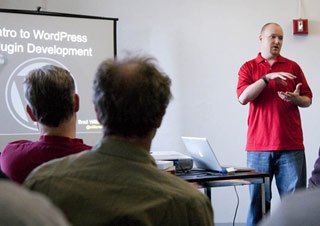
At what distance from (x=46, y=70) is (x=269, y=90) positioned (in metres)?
1.86

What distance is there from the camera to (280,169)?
3.08 meters

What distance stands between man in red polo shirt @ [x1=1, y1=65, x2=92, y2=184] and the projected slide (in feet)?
6.98

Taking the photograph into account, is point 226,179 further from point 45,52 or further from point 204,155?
point 45,52

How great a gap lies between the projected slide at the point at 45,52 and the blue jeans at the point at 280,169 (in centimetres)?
146

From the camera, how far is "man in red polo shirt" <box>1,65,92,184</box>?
1.56 metres

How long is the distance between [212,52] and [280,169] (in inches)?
62.1

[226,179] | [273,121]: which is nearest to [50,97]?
[226,179]

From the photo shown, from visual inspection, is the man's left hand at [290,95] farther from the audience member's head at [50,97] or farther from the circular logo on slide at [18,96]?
the circular logo on slide at [18,96]

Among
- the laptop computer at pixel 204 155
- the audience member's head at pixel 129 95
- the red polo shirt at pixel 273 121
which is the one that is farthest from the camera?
the red polo shirt at pixel 273 121

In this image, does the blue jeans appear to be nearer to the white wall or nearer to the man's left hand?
the man's left hand

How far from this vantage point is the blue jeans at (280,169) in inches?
117

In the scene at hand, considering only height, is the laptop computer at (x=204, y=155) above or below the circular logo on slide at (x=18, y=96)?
below

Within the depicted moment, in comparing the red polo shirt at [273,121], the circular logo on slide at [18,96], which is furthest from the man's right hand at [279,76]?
the circular logo on slide at [18,96]

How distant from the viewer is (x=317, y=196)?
20.8 inches
